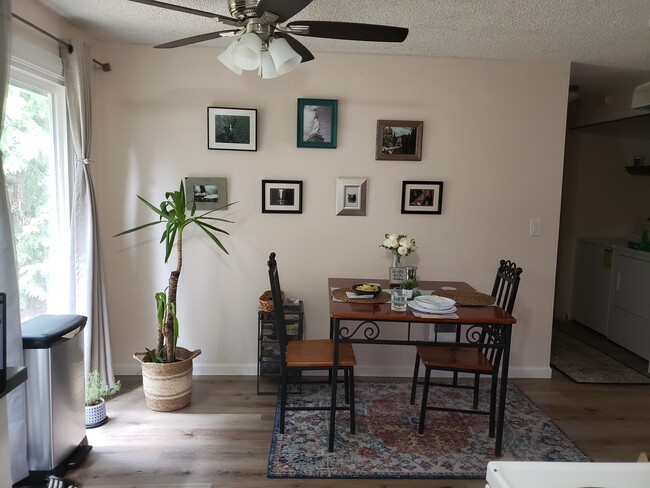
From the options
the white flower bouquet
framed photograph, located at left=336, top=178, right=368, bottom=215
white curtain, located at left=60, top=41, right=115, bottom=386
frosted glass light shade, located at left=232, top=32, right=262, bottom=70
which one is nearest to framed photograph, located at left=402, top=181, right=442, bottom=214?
framed photograph, located at left=336, top=178, right=368, bottom=215

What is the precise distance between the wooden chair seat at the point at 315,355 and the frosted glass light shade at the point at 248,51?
5.22 ft

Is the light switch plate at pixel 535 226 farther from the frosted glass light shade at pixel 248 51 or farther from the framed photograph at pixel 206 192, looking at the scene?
the frosted glass light shade at pixel 248 51

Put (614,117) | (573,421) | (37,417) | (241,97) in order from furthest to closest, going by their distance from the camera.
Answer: (614,117) → (241,97) → (573,421) → (37,417)

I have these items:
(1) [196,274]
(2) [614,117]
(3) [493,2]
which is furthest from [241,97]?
(2) [614,117]

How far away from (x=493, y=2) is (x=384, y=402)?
8.23 ft

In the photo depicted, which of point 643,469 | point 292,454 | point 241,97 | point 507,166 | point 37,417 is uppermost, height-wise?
point 241,97

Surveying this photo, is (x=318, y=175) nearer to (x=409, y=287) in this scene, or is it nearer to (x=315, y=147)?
(x=315, y=147)

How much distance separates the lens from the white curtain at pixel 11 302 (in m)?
2.02

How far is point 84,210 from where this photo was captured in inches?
117

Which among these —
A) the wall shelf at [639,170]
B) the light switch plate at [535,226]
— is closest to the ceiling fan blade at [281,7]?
the light switch plate at [535,226]

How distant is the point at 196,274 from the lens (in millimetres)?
3475

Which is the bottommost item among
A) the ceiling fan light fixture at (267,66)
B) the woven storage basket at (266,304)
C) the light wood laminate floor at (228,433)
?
the light wood laminate floor at (228,433)

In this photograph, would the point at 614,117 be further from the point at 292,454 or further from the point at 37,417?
the point at 37,417

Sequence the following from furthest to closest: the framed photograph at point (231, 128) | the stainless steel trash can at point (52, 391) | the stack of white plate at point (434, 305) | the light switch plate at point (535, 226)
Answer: the light switch plate at point (535, 226) < the framed photograph at point (231, 128) < the stack of white plate at point (434, 305) < the stainless steel trash can at point (52, 391)
